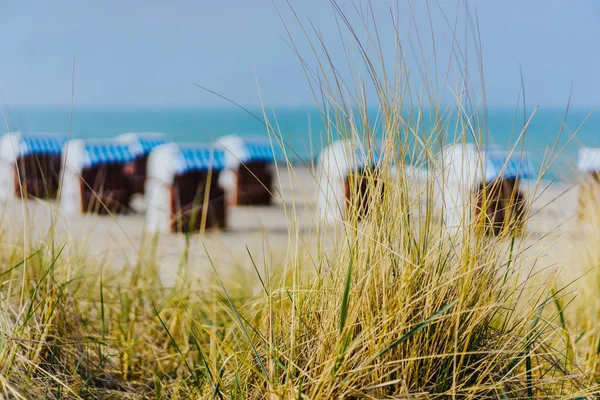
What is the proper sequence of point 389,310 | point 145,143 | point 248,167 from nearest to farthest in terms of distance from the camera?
point 389,310 < point 248,167 < point 145,143

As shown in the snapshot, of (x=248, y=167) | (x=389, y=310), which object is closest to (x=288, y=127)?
(x=389, y=310)

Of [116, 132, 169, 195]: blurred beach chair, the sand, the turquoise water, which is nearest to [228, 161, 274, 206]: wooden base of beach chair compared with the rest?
the sand

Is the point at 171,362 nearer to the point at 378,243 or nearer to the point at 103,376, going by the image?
the point at 103,376

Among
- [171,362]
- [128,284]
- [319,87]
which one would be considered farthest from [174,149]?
[319,87]

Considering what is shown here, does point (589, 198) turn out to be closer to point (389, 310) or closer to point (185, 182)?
point (389, 310)

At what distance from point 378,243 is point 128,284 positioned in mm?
1910

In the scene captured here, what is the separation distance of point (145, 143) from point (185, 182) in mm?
3298

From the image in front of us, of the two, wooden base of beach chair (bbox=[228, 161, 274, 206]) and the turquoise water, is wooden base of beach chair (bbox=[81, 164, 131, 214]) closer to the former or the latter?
the turquoise water

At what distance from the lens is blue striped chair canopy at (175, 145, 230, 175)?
7.90 metres

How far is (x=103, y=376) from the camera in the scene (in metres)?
2.21

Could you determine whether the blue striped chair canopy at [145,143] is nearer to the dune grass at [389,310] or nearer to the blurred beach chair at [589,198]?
the blurred beach chair at [589,198]

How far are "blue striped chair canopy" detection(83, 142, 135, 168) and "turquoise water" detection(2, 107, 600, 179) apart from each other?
1.64 feet

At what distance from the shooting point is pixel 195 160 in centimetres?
802

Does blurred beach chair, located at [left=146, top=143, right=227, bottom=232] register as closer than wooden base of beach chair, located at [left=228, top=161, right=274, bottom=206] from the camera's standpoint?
Yes
